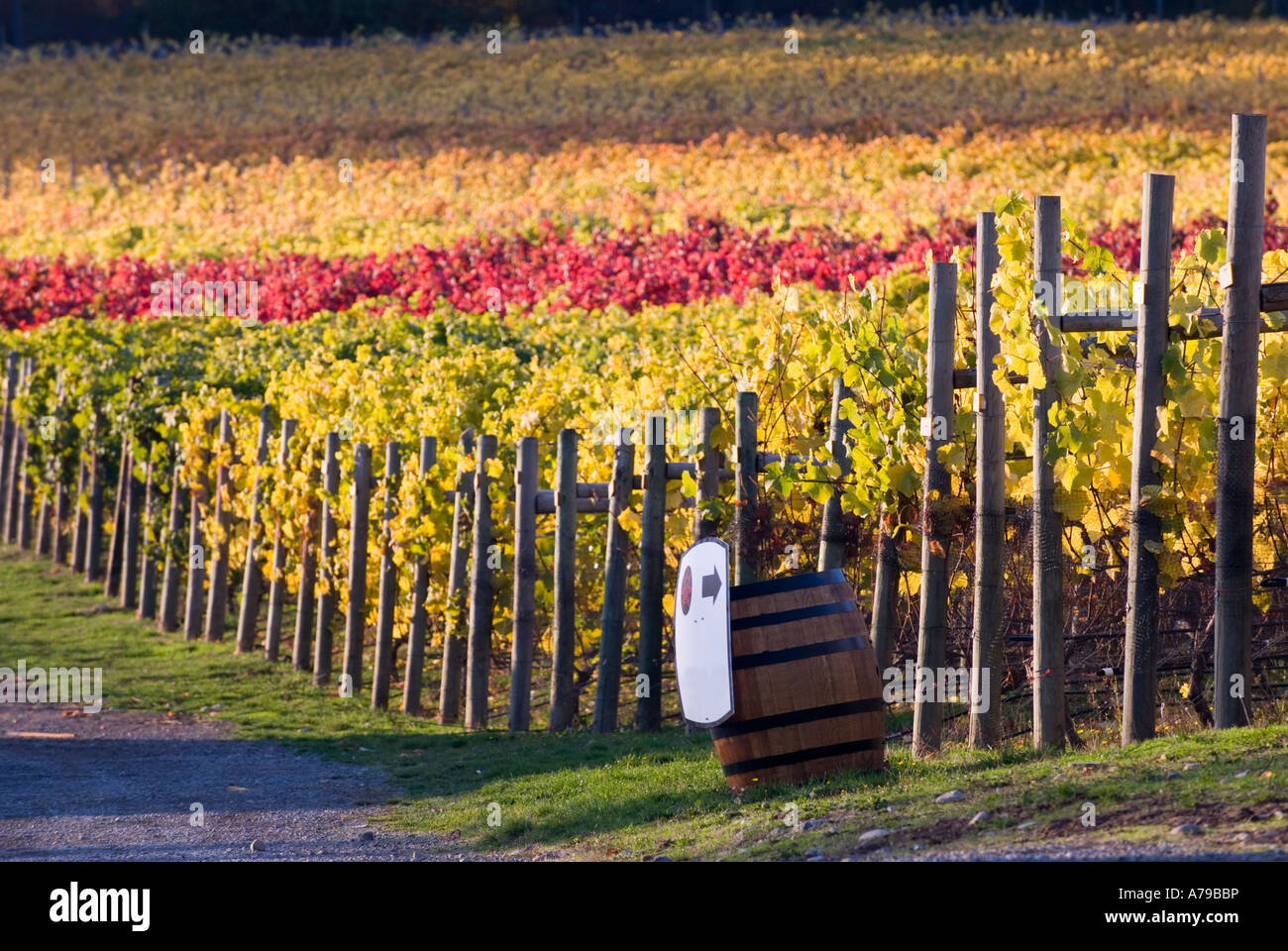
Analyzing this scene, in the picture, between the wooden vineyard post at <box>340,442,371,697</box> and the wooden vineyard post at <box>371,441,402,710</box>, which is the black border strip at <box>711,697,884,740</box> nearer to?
the wooden vineyard post at <box>371,441,402,710</box>

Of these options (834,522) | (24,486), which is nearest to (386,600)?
(834,522)

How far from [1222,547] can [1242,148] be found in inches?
62.9

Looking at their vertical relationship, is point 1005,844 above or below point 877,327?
below

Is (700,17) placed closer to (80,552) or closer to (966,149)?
(966,149)

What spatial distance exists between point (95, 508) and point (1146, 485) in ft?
43.2

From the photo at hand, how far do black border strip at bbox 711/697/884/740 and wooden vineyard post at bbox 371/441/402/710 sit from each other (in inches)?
203

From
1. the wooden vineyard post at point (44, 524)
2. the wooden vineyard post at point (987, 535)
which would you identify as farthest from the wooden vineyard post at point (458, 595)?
the wooden vineyard post at point (44, 524)

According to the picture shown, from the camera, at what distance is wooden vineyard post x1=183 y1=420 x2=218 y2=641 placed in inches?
632

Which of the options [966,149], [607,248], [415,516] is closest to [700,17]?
[966,149]

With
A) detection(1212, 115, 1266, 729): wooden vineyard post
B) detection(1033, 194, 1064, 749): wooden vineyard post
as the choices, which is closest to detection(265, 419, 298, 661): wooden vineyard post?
detection(1033, 194, 1064, 749): wooden vineyard post

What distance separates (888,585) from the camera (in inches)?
363

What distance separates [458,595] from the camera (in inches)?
468

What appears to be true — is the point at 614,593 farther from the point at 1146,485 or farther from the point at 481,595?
the point at 1146,485

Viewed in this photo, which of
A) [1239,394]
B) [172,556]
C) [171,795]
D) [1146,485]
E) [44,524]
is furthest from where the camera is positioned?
[44,524]
